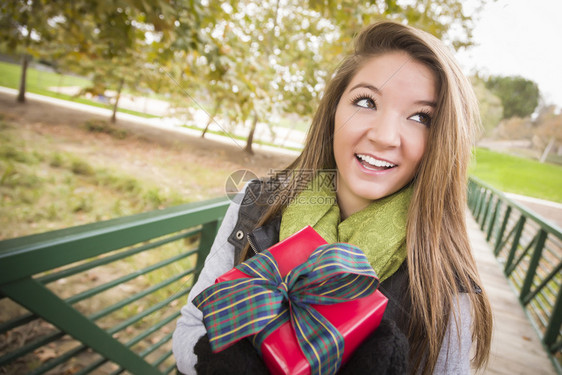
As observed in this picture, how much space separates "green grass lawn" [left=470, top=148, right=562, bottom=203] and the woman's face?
5.36 meters

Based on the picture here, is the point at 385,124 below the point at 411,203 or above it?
above

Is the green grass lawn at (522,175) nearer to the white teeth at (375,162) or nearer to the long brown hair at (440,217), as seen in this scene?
the long brown hair at (440,217)

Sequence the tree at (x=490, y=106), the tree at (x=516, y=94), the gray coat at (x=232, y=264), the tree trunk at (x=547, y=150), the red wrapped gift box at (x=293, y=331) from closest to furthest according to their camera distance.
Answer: the red wrapped gift box at (x=293, y=331) < the gray coat at (x=232, y=264) < the tree trunk at (x=547, y=150) < the tree at (x=516, y=94) < the tree at (x=490, y=106)

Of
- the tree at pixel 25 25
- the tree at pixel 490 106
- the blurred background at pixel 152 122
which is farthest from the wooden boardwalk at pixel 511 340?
the tree at pixel 490 106

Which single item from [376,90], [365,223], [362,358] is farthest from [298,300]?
[376,90]

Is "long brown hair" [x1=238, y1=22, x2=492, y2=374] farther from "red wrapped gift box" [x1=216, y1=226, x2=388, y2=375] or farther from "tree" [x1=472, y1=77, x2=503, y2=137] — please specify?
"tree" [x1=472, y1=77, x2=503, y2=137]

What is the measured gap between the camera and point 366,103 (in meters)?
0.93

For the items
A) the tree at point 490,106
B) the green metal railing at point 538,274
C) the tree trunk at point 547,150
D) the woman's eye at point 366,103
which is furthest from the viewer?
the tree at point 490,106

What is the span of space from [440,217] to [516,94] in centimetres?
1041

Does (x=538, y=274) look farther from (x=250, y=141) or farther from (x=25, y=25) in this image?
(x=25, y=25)

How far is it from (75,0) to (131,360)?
1983 mm

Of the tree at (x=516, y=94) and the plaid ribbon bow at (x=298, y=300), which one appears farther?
the tree at (x=516, y=94)

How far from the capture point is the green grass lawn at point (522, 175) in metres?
5.62

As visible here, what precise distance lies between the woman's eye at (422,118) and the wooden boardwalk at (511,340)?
97.4 inches
